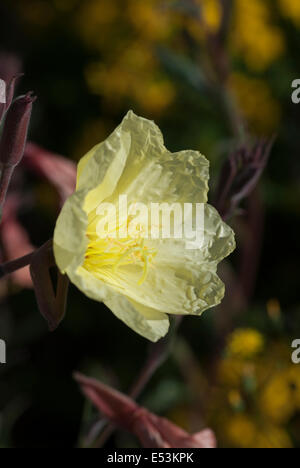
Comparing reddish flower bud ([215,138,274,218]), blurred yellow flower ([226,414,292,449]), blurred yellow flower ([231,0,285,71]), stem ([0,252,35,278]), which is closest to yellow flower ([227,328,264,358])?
blurred yellow flower ([226,414,292,449])

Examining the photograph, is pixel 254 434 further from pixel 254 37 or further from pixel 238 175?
pixel 254 37

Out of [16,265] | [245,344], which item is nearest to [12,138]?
[16,265]

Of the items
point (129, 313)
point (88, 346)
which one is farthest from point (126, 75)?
point (129, 313)

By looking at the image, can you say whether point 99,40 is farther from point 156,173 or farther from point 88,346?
point 156,173

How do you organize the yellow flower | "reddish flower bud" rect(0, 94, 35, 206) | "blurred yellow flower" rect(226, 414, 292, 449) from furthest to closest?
1. "blurred yellow flower" rect(226, 414, 292, 449)
2. the yellow flower
3. "reddish flower bud" rect(0, 94, 35, 206)

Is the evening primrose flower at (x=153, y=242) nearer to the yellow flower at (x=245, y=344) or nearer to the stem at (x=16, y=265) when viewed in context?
the stem at (x=16, y=265)

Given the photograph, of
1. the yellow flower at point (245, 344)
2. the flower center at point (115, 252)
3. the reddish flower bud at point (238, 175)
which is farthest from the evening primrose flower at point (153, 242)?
the yellow flower at point (245, 344)

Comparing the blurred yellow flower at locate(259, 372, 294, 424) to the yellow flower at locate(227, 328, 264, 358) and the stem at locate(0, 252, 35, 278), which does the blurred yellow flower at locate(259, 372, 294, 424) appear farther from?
the stem at locate(0, 252, 35, 278)
